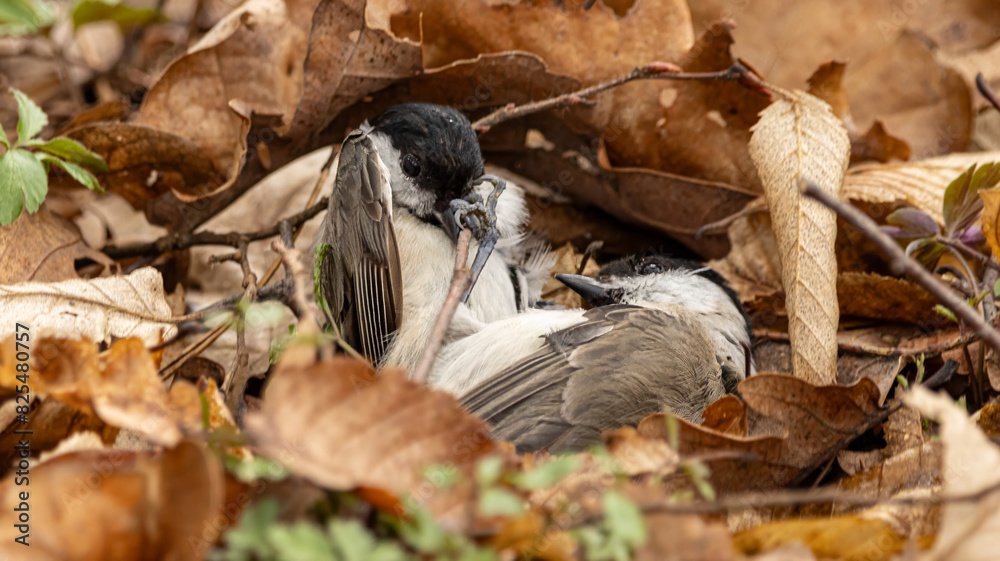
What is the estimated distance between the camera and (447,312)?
179 cm

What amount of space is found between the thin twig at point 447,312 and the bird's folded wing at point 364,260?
287mm

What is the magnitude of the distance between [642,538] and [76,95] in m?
3.67

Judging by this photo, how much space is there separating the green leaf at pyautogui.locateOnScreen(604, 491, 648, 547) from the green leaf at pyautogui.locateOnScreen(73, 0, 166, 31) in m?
3.22

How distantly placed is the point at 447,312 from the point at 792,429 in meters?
0.86

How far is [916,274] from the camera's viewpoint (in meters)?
1.40

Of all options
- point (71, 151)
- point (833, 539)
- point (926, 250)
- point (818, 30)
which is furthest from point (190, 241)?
point (818, 30)

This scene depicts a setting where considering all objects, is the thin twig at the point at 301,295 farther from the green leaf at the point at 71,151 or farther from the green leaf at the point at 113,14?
the green leaf at the point at 113,14

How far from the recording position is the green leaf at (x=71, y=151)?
7.49 ft

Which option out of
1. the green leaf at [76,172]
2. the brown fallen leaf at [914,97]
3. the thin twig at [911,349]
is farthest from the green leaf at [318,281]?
the brown fallen leaf at [914,97]

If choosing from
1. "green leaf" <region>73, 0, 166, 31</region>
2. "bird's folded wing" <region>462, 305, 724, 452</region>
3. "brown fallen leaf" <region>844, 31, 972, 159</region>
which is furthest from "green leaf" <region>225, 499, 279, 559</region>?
"brown fallen leaf" <region>844, 31, 972, 159</region>

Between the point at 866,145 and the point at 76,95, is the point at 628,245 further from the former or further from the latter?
the point at 76,95

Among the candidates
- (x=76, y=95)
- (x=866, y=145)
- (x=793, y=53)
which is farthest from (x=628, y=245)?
(x=76, y=95)

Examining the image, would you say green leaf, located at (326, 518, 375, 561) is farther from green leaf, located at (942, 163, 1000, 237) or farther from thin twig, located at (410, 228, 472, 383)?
green leaf, located at (942, 163, 1000, 237)

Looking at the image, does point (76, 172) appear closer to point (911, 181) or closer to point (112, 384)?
point (112, 384)
